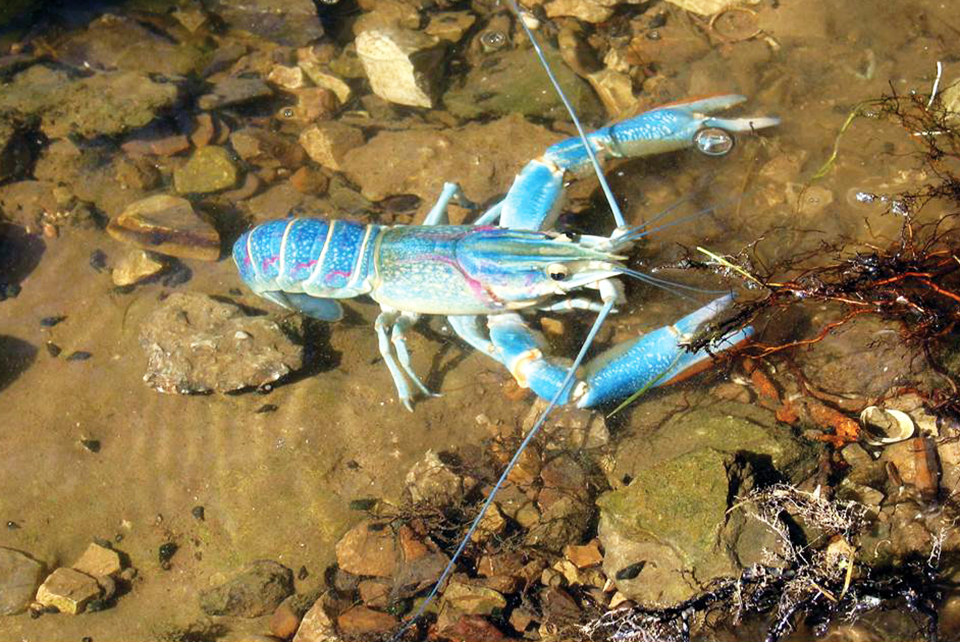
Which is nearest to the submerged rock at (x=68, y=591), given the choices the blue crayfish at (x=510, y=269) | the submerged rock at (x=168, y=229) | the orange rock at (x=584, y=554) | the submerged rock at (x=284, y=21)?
the blue crayfish at (x=510, y=269)

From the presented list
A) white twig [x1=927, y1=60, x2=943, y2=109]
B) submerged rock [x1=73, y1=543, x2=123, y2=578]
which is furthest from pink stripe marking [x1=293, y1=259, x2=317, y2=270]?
white twig [x1=927, y1=60, x2=943, y2=109]

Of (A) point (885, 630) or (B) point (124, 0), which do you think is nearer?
(A) point (885, 630)

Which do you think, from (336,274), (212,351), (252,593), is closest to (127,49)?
(336,274)

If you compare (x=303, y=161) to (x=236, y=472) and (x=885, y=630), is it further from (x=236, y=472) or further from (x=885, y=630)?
(x=885, y=630)

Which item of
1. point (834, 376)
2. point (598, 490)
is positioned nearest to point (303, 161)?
point (598, 490)

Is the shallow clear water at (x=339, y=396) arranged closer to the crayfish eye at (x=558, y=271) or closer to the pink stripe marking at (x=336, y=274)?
the pink stripe marking at (x=336, y=274)

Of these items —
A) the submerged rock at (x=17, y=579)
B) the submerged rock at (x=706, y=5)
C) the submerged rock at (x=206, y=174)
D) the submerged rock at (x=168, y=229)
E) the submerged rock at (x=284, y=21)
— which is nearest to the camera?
the submerged rock at (x=17, y=579)
